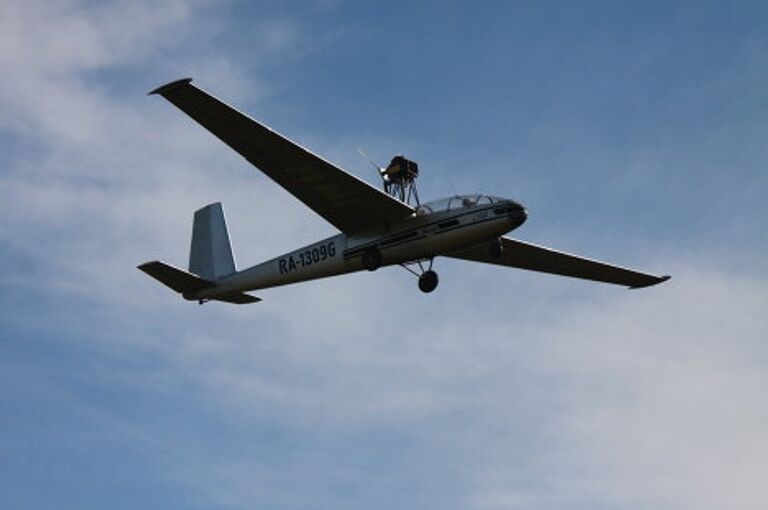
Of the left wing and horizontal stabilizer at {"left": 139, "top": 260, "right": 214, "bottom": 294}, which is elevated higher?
the left wing

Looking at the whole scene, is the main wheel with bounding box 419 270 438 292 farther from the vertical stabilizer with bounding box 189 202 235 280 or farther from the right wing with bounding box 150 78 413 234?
the vertical stabilizer with bounding box 189 202 235 280

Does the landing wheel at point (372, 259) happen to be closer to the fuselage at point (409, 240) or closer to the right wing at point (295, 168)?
the fuselage at point (409, 240)

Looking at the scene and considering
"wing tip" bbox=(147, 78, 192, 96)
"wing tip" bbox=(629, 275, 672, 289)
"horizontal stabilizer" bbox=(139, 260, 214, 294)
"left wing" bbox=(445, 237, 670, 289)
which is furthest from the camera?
"wing tip" bbox=(629, 275, 672, 289)

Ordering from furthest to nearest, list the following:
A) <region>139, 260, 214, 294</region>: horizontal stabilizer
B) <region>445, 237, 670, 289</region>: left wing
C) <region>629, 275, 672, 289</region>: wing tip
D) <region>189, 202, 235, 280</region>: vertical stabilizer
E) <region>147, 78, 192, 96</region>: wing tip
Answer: <region>629, 275, 672, 289</region>: wing tip, <region>189, 202, 235, 280</region>: vertical stabilizer, <region>445, 237, 670, 289</region>: left wing, <region>139, 260, 214, 294</region>: horizontal stabilizer, <region>147, 78, 192, 96</region>: wing tip

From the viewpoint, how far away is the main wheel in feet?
94.0

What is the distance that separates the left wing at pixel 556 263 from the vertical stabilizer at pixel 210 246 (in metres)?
7.93

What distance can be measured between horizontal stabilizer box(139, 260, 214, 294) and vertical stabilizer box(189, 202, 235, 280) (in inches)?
30.6

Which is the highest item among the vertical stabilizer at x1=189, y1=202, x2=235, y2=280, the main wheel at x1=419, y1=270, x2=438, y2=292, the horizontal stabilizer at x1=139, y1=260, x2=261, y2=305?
the vertical stabilizer at x1=189, y1=202, x2=235, y2=280

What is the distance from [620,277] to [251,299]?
41.4 ft

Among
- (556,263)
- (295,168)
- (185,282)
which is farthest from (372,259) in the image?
(556,263)

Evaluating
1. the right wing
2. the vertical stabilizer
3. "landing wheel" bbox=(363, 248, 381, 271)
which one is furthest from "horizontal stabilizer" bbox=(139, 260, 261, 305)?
"landing wheel" bbox=(363, 248, 381, 271)

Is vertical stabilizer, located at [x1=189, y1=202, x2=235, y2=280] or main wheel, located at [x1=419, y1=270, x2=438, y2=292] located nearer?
main wheel, located at [x1=419, y1=270, x2=438, y2=292]

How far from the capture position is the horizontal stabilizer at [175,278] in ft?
104

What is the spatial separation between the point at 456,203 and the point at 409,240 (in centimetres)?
167
